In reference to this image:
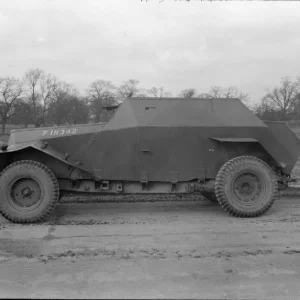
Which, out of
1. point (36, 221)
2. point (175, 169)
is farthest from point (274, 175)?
point (36, 221)

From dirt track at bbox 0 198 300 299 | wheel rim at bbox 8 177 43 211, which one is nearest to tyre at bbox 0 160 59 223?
wheel rim at bbox 8 177 43 211

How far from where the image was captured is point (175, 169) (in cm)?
639

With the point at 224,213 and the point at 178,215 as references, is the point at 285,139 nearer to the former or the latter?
the point at 224,213

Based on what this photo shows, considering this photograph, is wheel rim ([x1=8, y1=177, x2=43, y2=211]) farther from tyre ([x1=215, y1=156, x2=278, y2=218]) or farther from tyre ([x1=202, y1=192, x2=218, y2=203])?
tyre ([x1=202, y1=192, x2=218, y2=203])

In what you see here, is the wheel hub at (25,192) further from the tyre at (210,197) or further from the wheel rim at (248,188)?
the wheel rim at (248,188)

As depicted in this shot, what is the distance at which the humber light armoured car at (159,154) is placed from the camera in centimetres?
625

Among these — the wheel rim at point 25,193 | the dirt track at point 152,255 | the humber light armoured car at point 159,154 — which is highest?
the humber light armoured car at point 159,154

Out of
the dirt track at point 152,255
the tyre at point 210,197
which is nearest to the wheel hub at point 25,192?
the dirt track at point 152,255

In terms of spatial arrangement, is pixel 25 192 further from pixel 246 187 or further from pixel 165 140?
pixel 246 187

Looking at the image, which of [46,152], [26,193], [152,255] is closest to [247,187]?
[152,255]

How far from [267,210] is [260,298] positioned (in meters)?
3.25

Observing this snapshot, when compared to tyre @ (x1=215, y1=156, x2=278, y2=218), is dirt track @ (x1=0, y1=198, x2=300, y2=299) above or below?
below

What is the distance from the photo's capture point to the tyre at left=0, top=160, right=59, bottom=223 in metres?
5.89

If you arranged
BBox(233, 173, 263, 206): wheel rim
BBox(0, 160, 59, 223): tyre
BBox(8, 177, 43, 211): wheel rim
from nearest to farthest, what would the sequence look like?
BBox(0, 160, 59, 223): tyre → BBox(8, 177, 43, 211): wheel rim → BBox(233, 173, 263, 206): wheel rim
